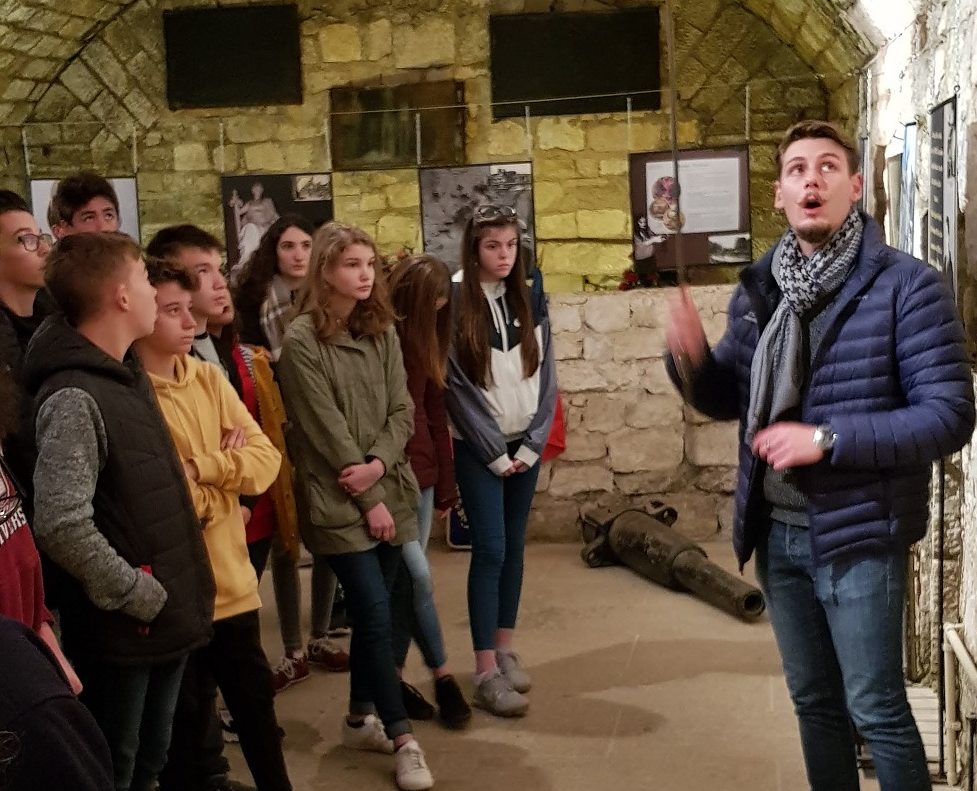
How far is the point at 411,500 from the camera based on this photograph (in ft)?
11.4

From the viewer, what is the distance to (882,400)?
2293mm

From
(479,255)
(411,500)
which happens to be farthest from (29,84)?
(411,500)

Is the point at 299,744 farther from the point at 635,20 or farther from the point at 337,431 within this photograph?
the point at 635,20

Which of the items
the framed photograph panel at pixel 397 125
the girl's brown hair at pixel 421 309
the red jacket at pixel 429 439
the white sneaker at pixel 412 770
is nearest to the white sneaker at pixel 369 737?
the white sneaker at pixel 412 770

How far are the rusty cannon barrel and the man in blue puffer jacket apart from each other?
212 cm

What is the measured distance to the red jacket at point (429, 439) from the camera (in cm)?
373

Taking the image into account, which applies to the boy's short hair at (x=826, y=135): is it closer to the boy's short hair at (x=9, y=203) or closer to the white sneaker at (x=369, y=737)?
the boy's short hair at (x=9, y=203)

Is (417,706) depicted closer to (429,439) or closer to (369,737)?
(369,737)

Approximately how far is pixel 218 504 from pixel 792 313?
1354mm

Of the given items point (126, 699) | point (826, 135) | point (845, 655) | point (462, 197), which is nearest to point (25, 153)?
point (462, 197)

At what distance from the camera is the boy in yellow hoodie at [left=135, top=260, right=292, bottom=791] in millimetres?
2746

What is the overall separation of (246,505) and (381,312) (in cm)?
66

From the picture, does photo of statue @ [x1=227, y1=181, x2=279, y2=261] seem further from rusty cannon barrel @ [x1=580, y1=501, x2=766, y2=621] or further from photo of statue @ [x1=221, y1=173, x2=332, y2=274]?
rusty cannon barrel @ [x1=580, y1=501, x2=766, y2=621]

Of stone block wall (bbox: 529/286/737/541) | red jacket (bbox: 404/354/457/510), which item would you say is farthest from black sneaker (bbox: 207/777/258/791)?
stone block wall (bbox: 529/286/737/541)
